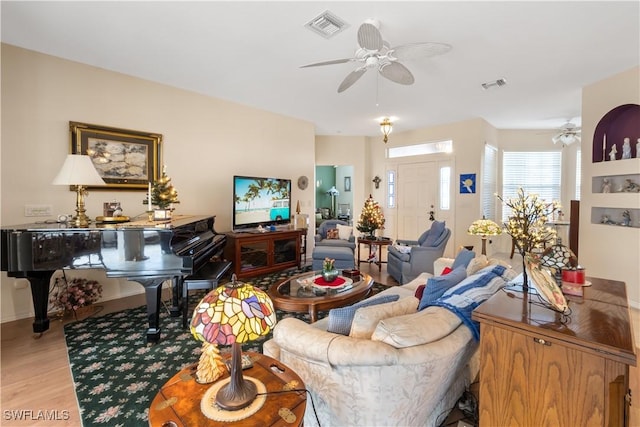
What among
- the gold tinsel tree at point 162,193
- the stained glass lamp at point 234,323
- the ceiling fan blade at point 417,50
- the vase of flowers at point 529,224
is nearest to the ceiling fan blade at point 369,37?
the ceiling fan blade at point 417,50

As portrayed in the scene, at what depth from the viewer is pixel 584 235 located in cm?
419

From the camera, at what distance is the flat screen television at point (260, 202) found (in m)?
4.64

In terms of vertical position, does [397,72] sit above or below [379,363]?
above

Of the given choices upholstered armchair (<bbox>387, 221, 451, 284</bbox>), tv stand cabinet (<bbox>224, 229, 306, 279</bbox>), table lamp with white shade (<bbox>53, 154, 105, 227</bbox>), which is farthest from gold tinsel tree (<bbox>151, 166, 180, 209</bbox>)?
upholstered armchair (<bbox>387, 221, 451, 284</bbox>)

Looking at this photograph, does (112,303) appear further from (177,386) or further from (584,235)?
(584,235)

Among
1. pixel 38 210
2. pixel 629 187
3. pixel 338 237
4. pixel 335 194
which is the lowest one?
pixel 338 237

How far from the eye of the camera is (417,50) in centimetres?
248

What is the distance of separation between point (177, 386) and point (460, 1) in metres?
3.14

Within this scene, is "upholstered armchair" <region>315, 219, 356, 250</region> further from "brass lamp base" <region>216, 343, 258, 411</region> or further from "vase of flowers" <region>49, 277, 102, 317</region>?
"brass lamp base" <region>216, 343, 258, 411</region>

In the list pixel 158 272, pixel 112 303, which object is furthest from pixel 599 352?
pixel 112 303

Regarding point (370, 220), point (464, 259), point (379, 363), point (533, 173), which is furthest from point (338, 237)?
point (533, 173)

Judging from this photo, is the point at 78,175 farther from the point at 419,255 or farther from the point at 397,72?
the point at 419,255

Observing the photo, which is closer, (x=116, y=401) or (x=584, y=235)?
(x=116, y=401)

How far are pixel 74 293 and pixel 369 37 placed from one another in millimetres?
3797
